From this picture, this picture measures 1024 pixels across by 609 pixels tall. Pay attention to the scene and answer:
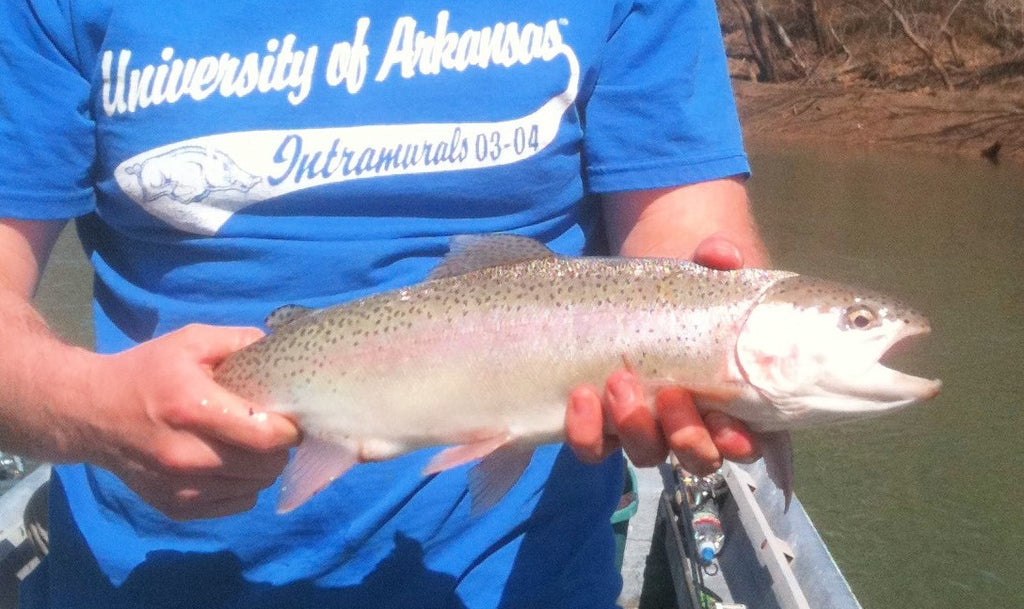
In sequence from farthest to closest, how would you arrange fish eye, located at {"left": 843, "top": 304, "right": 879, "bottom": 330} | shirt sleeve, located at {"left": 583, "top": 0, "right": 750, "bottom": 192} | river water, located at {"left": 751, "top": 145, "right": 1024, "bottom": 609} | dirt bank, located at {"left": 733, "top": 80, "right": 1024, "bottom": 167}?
dirt bank, located at {"left": 733, "top": 80, "right": 1024, "bottom": 167} < river water, located at {"left": 751, "top": 145, "right": 1024, "bottom": 609} < shirt sleeve, located at {"left": 583, "top": 0, "right": 750, "bottom": 192} < fish eye, located at {"left": 843, "top": 304, "right": 879, "bottom": 330}

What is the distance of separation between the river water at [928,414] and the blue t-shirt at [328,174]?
12.6 ft

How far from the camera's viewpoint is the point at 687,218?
6.43 feet

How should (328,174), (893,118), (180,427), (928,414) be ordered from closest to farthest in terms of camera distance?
(180,427)
(328,174)
(928,414)
(893,118)

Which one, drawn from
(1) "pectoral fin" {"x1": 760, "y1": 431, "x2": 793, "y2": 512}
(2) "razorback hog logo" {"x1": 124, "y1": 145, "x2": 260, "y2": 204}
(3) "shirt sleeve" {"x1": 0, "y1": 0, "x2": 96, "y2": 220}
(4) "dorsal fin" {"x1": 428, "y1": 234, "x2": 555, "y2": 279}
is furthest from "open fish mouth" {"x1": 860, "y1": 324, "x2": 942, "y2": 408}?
(3) "shirt sleeve" {"x1": 0, "y1": 0, "x2": 96, "y2": 220}

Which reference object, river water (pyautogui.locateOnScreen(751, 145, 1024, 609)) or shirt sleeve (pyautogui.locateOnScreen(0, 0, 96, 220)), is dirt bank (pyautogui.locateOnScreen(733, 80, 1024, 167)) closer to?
river water (pyautogui.locateOnScreen(751, 145, 1024, 609))

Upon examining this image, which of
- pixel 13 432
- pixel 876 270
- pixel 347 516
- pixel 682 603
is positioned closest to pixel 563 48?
pixel 347 516

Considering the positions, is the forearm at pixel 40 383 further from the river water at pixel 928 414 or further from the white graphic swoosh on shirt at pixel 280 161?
the river water at pixel 928 414

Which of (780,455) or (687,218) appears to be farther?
(687,218)

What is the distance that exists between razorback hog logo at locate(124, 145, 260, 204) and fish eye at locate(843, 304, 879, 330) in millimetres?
1127

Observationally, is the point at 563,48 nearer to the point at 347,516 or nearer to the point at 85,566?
the point at 347,516

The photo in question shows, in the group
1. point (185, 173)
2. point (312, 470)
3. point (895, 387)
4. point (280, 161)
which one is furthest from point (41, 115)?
point (895, 387)

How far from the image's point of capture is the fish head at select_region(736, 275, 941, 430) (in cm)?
167

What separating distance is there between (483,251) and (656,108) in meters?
0.48

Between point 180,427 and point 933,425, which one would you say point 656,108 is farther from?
point 933,425
